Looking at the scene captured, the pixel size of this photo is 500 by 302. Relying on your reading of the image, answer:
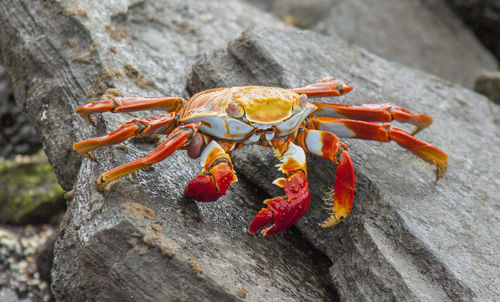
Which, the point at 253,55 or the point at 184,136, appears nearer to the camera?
the point at 184,136

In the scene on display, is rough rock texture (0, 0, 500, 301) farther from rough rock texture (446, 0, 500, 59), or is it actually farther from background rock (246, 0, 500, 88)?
rough rock texture (446, 0, 500, 59)

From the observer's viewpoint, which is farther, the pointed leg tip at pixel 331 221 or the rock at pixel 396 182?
the pointed leg tip at pixel 331 221

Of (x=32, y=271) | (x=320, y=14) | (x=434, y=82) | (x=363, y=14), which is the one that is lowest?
(x=32, y=271)

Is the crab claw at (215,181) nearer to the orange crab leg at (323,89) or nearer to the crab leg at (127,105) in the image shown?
the crab leg at (127,105)

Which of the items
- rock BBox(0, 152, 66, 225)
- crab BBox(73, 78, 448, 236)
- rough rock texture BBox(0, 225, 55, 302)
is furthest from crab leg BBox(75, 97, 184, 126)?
rock BBox(0, 152, 66, 225)

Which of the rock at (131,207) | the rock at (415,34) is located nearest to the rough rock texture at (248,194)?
the rock at (131,207)

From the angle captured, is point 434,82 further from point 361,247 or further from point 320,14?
point 320,14

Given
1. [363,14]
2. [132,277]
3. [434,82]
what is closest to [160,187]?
[132,277]
